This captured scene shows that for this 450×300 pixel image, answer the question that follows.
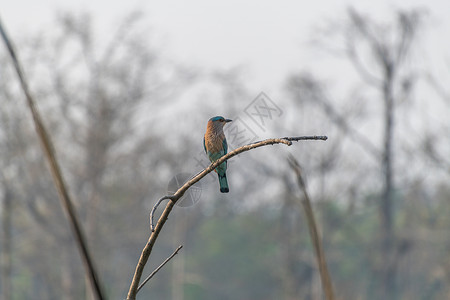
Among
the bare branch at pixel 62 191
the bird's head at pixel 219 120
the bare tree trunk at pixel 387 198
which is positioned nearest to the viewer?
the bare branch at pixel 62 191

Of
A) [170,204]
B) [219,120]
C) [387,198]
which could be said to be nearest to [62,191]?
[170,204]

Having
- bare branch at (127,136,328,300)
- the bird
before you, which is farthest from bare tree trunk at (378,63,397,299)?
bare branch at (127,136,328,300)

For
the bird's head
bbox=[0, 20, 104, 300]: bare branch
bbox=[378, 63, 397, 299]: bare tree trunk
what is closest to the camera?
bbox=[0, 20, 104, 300]: bare branch

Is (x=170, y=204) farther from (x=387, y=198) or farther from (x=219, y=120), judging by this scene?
(x=387, y=198)

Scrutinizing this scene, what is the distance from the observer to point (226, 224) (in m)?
39.7

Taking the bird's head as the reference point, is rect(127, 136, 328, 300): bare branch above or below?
below

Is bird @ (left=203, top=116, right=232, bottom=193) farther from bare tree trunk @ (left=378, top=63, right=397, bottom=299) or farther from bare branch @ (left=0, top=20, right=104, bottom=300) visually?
bare tree trunk @ (left=378, top=63, right=397, bottom=299)

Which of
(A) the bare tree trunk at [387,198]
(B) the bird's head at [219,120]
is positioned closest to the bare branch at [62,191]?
(B) the bird's head at [219,120]

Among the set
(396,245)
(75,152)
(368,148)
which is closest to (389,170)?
(368,148)

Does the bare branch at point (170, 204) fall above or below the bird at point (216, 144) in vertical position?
below

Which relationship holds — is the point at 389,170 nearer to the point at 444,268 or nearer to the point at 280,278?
the point at 444,268

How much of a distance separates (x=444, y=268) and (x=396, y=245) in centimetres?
619

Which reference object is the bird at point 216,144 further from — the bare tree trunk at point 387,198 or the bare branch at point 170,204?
the bare tree trunk at point 387,198

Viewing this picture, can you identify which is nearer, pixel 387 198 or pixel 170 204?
pixel 170 204
